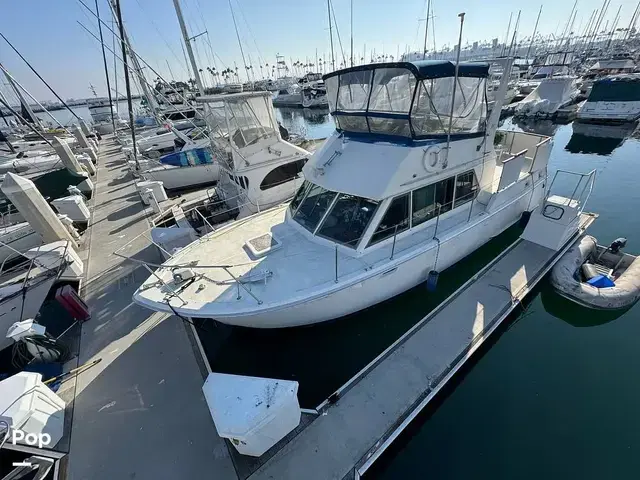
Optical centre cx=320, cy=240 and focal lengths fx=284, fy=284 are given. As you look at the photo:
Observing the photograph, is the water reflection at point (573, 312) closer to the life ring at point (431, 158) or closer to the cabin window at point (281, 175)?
the life ring at point (431, 158)

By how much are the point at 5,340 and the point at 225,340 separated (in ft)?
14.7

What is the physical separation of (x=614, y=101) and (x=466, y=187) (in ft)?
83.4

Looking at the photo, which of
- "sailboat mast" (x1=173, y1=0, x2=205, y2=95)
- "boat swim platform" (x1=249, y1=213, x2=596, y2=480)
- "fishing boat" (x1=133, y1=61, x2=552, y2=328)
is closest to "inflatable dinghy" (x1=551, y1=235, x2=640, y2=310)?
"boat swim platform" (x1=249, y1=213, x2=596, y2=480)

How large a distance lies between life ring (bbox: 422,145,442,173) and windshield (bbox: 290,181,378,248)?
1.32 metres

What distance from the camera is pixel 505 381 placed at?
507 centimetres

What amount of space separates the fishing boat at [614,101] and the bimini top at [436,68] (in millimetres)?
24507

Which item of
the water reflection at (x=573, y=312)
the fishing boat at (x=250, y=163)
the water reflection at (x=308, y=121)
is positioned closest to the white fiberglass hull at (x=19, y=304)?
the fishing boat at (x=250, y=163)

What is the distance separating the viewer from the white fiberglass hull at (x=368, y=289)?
4.55 metres

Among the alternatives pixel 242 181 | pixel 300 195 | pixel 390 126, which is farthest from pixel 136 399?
pixel 242 181

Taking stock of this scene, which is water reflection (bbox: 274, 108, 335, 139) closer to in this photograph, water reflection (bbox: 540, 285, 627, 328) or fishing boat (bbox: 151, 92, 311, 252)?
fishing boat (bbox: 151, 92, 311, 252)

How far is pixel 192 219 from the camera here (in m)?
10.1

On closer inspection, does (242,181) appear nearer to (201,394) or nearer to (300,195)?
(300,195)

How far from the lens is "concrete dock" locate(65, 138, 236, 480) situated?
3740 mm

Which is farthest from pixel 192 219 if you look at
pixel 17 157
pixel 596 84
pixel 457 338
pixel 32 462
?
pixel 596 84
